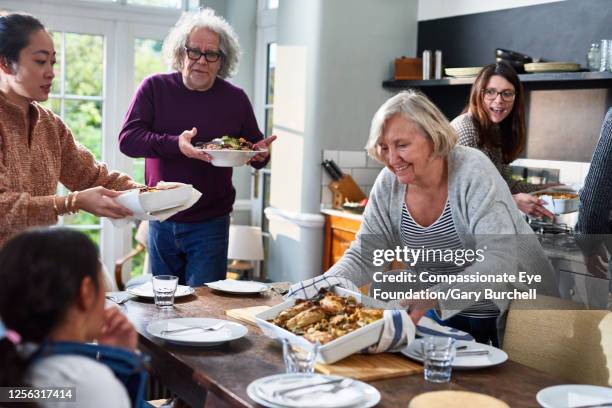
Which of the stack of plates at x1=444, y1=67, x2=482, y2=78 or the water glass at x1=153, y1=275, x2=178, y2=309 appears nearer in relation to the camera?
the water glass at x1=153, y1=275, x2=178, y2=309

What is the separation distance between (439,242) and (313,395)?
0.98 metres

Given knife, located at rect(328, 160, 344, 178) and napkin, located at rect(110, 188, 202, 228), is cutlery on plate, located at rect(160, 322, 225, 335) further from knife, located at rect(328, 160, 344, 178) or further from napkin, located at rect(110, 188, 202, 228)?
knife, located at rect(328, 160, 344, 178)

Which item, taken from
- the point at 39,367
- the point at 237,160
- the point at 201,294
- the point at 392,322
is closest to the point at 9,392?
the point at 39,367

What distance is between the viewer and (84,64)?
5.24 meters

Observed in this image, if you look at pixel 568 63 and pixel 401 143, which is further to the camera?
pixel 568 63

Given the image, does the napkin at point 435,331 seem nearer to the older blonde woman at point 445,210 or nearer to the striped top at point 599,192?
the older blonde woman at point 445,210

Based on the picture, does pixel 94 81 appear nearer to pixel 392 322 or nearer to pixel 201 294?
pixel 201 294

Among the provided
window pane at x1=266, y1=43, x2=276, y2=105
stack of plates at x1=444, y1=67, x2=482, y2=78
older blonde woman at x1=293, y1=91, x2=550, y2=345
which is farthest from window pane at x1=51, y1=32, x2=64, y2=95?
older blonde woman at x1=293, y1=91, x2=550, y2=345

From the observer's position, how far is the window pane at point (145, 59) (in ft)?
17.9

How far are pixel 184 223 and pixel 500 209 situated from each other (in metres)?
1.45

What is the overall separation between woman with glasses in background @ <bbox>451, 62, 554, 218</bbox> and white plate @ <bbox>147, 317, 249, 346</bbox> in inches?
58.6

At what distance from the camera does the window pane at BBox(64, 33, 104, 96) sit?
5.18 meters

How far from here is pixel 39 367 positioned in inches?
50.9

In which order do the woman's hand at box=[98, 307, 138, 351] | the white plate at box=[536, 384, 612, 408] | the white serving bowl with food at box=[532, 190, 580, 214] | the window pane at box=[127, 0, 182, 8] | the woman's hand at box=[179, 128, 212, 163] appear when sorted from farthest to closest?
1. the window pane at box=[127, 0, 182, 8]
2. the white serving bowl with food at box=[532, 190, 580, 214]
3. the woman's hand at box=[179, 128, 212, 163]
4. the white plate at box=[536, 384, 612, 408]
5. the woman's hand at box=[98, 307, 138, 351]
